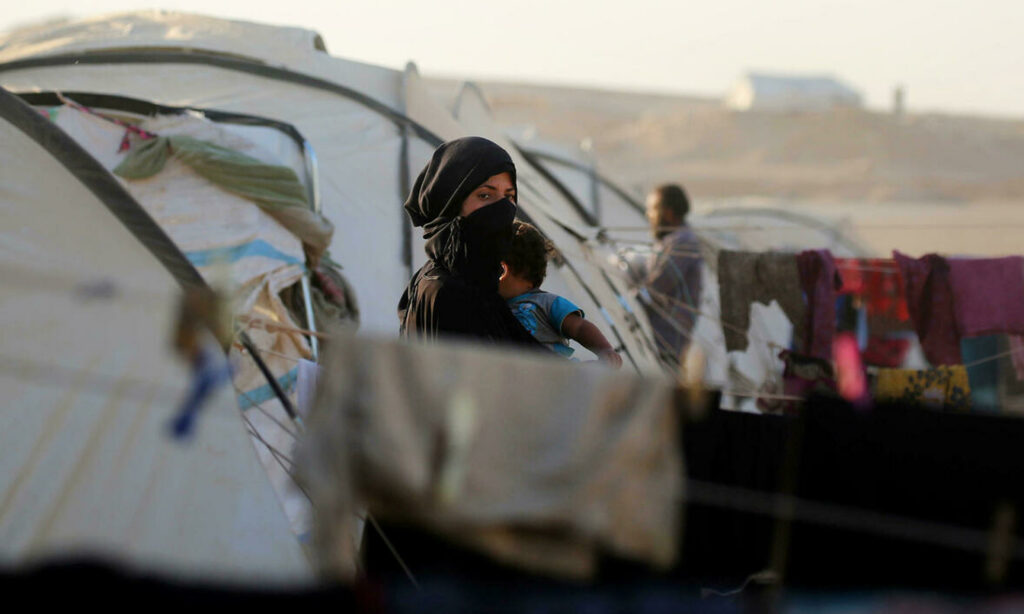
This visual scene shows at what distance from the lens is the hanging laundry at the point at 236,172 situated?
176 inches

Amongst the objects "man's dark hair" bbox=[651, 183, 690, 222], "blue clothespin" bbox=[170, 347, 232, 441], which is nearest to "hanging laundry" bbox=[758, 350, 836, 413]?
"man's dark hair" bbox=[651, 183, 690, 222]

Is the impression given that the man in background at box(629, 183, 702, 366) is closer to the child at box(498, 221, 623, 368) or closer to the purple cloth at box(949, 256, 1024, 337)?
the purple cloth at box(949, 256, 1024, 337)

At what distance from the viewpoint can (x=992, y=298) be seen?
16.0 feet

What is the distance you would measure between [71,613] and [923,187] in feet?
113

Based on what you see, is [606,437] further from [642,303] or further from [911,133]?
[911,133]

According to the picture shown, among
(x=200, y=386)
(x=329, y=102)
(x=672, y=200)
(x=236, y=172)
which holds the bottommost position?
(x=200, y=386)

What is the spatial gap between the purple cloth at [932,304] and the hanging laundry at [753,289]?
46 centimetres

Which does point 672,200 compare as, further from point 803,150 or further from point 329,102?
point 803,150

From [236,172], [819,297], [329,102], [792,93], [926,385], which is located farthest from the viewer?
[792,93]

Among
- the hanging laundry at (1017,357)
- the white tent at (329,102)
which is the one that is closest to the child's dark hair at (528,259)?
the white tent at (329,102)

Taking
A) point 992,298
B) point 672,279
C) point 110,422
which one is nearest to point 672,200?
point 672,279

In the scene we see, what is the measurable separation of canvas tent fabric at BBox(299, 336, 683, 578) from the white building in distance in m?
49.0

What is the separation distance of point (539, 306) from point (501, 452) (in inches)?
48.4

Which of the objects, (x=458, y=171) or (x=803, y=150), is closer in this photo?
(x=458, y=171)
